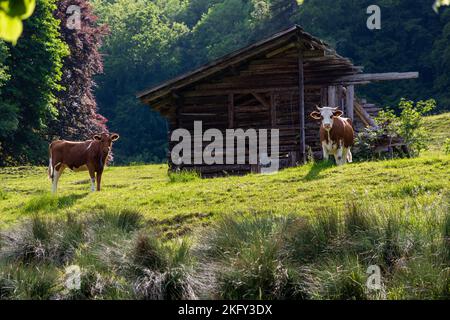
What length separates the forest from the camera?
4416 centimetres

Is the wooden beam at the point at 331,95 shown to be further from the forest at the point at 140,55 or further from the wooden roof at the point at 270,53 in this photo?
the forest at the point at 140,55

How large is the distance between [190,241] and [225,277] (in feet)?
5.41

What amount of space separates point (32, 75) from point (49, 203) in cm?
2559

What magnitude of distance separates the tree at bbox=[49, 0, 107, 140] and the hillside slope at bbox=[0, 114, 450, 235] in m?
26.7

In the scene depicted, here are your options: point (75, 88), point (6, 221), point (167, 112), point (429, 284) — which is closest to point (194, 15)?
point (75, 88)

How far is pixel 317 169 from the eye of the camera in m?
21.0

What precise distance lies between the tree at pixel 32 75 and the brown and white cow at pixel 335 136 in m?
23.0

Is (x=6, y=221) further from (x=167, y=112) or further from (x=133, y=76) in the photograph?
(x=133, y=76)

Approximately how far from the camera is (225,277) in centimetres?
1172

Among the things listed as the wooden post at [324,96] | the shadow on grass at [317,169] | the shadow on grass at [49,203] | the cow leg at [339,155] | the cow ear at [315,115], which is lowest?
the shadow on grass at [49,203]

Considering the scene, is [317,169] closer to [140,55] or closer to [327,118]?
[327,118]

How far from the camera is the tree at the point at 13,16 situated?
5895 millimetres

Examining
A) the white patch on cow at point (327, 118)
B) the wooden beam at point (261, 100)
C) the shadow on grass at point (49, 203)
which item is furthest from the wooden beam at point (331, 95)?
the shadow on grass at point (49, 203)

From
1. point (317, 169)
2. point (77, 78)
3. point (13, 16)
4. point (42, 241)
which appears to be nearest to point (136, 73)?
point (77, 78)
